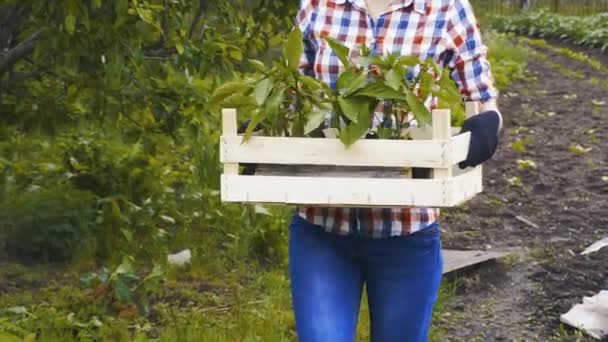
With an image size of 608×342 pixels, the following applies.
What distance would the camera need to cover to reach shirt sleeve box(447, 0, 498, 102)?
2.96 m

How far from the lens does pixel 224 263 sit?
578cm

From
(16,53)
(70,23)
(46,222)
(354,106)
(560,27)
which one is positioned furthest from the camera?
(560,27)

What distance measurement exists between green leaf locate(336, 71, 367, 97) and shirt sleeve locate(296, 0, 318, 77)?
0.33 m

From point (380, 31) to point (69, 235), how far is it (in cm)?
311

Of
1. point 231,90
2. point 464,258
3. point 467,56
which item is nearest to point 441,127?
point 467,56

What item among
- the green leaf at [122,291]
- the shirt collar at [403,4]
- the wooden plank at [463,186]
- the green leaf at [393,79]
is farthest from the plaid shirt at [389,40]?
the green leaf at [122,291]

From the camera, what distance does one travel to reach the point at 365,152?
2666mm

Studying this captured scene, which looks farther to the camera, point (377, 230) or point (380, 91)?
point (377, 230)

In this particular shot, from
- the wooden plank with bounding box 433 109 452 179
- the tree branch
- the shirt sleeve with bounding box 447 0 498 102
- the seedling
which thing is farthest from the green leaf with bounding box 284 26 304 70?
the tree branch

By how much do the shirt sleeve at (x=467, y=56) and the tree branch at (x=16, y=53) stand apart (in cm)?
243

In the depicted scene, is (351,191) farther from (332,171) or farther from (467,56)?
(467,56)

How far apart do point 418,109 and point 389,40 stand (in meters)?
0.32

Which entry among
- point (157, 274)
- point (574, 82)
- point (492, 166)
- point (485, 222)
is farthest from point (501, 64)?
point (157, 274)

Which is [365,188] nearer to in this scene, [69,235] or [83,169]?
[69,235]
